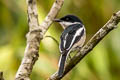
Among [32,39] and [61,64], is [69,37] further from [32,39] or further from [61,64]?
[61,64]

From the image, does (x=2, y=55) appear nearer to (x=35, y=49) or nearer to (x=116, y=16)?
(x=35, y=49)

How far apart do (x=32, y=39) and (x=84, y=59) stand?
8.80 feet

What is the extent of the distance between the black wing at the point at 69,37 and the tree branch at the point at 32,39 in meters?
0.23

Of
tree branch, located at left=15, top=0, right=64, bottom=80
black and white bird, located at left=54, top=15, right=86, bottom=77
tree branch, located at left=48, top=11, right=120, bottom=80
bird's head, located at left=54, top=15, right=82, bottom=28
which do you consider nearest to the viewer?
tree branch, located at left=48, top=11, right=120, bottom=80

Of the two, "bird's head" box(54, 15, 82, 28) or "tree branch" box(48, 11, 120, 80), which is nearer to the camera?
"tree branch" box(48, 11, 120, 80)

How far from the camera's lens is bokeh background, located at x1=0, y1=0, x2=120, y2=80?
666 cm

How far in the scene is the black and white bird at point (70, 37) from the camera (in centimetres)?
456

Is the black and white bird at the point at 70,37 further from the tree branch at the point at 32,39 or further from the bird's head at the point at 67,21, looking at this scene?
the tree branch at the point at 32,39

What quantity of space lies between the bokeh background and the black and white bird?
44.0 inches

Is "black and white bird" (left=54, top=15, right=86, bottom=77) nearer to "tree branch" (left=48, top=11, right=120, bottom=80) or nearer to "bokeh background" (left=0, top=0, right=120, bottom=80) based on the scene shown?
"tree branch" (left=48, top=11, right=120, bottom=80)

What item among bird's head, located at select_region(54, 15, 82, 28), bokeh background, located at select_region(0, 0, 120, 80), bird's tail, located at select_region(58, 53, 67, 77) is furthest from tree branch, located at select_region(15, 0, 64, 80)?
bokeh background, located at select_region(0, 0, 120, 80)

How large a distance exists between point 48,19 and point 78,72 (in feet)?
7.70

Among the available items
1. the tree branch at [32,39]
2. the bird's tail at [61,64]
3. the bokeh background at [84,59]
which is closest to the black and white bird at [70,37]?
the bird's tail at [61,64]

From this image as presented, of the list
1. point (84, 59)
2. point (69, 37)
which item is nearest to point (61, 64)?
point (69, 37)
